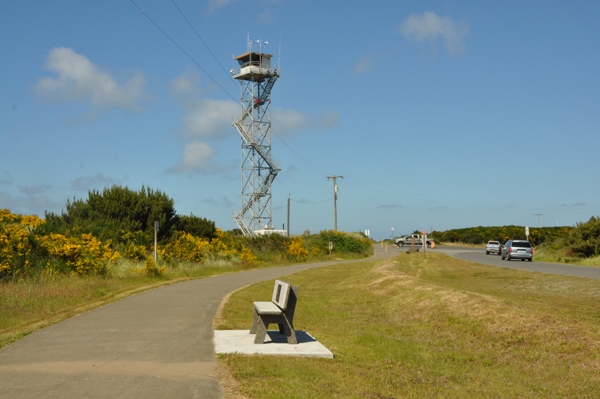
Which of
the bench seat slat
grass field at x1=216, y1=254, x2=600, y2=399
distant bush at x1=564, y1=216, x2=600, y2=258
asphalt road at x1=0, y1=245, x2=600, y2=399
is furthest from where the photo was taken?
distant bush at x1=564, y1=216, x2=600, y2=258

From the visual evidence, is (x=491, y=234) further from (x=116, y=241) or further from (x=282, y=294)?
(x=282, y=294)

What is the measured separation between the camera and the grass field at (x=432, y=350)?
347 inches

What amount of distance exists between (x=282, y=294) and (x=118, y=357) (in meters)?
2.81

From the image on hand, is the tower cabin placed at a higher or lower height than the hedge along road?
higher

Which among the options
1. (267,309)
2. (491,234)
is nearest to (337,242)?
(491,234)

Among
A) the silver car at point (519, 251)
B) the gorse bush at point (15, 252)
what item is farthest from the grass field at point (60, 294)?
the silver car at point (519, 251)

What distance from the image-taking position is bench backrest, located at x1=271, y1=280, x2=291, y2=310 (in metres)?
10.9

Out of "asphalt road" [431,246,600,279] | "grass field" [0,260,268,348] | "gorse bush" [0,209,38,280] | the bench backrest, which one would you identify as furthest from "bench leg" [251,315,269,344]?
"asphalt road" [431,246,600,279]

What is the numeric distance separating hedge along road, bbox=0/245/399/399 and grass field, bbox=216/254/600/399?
0.56 metres

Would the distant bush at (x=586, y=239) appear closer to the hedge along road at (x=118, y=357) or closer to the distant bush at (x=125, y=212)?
the distant bush at (x=125, y=212)

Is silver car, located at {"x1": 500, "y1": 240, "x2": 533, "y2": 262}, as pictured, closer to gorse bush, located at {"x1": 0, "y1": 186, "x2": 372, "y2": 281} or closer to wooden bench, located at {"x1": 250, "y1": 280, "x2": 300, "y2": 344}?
gorse bush, located at {"x1": 0, "y1": 186, "x2": 372, "y2": 281}

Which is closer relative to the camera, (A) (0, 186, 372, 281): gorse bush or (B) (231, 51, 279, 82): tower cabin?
(A) (0, 186, 372, 281): gorse bush

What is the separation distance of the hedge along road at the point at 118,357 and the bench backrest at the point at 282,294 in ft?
4.32

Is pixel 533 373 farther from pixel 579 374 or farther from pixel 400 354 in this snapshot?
pixel 400 354
